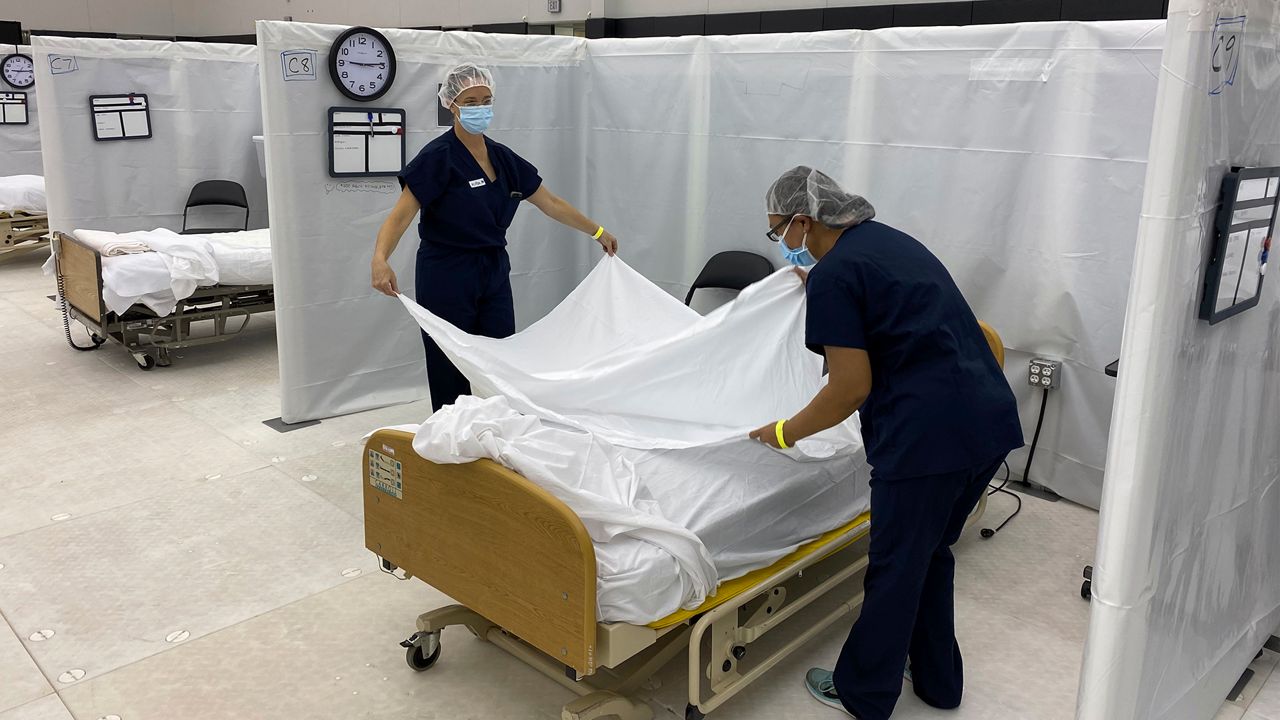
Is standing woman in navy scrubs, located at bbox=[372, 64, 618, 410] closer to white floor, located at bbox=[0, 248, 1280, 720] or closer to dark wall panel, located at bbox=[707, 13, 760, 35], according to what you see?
white floor, located at bbox=[0, 248, 1280, 720]

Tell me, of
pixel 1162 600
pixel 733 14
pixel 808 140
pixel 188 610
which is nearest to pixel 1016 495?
pixel 808 140

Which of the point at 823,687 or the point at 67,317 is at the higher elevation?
the point at 67,317

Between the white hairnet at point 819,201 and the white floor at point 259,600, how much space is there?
1.23 meters

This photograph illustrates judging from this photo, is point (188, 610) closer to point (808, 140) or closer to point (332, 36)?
point (332, 36)

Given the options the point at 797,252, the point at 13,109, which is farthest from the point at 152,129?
the point at 797,252

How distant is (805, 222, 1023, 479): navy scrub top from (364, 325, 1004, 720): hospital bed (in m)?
0.54

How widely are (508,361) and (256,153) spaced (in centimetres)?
447

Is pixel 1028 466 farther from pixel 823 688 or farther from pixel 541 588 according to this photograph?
pixel 541 588

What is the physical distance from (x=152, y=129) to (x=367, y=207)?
109 inches

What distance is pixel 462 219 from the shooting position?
3.46 m

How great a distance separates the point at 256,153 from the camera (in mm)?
6762

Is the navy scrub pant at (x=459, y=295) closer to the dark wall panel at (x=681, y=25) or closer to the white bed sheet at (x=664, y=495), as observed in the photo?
the white bed sheet at (x=664, y=495)

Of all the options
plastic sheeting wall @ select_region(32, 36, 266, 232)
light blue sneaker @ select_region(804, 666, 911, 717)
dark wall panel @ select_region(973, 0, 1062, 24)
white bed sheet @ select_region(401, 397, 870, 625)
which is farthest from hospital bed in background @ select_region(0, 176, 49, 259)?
light blue sneaker @ select_region(804, 666, 911, 717)

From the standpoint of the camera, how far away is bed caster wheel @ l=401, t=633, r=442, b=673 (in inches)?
100
